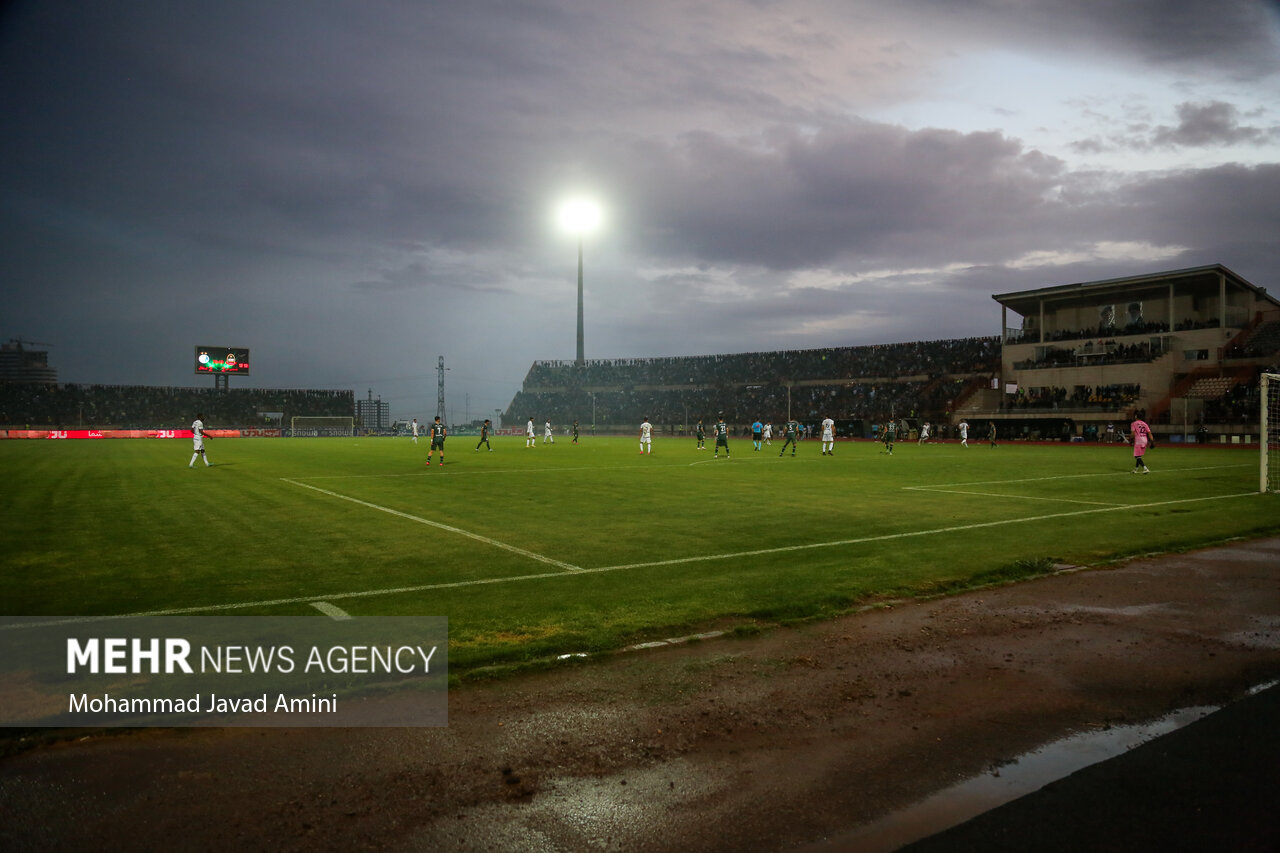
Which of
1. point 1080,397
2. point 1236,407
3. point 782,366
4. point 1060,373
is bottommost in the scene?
point 1236,407

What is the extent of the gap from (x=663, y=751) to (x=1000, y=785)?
62.6 inches

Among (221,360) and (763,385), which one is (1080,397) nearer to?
(763,385)

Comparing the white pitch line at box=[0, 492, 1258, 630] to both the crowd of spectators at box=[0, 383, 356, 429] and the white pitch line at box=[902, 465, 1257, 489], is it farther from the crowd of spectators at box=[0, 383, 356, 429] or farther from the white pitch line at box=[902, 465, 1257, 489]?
the crowd of spectators at box=[0, 383, 356, 429]

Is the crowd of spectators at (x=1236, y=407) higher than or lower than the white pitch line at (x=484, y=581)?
higher

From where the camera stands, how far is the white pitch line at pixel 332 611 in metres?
6.34

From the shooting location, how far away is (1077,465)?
2614 cm

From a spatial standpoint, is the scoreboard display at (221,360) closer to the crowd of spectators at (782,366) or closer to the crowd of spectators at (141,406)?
the crowd of spectators at (141,406)

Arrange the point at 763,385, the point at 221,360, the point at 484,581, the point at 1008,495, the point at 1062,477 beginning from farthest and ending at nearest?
the point at 763,385 < the point at 221,360 < the point at 1062,477 < the point at 1008,495 < the point at 484,581

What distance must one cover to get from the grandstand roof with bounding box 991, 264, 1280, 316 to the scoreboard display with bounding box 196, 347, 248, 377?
243 feet

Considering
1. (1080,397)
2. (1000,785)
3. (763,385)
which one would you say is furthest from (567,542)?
(763,385)

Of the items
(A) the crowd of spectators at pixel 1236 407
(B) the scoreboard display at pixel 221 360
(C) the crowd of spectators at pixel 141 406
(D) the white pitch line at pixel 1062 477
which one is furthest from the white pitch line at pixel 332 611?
(C) the crowd of spectators at pixel 141 406

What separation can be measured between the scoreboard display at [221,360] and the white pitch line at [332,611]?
269ft

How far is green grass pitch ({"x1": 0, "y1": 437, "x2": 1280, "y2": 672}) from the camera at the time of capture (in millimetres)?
6738

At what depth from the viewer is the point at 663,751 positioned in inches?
150
